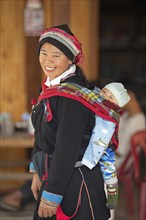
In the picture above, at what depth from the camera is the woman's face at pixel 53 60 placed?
188 cm

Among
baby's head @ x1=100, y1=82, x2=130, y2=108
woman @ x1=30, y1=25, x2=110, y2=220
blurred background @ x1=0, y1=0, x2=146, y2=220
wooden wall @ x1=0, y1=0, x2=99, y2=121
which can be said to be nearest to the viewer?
woman @ x1=30, y1=25, x2=110, y2=220

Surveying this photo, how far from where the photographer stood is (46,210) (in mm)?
1865

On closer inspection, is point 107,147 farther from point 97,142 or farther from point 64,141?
point 64,141

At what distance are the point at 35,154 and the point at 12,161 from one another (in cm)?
211

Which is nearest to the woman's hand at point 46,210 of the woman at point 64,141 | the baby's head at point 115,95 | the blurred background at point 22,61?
the woman at point 64,141

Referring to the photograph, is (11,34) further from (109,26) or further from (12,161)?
(109,26)

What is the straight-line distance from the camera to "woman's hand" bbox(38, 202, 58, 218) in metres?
1.85

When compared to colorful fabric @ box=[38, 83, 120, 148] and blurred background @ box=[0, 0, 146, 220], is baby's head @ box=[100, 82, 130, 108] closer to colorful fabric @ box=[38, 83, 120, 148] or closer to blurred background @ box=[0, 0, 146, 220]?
colorful fabric @ box=[38, 83, 120, 148]

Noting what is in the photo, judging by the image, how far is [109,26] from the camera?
6359 millimetres

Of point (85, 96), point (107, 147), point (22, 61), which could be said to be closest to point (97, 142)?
point (107, 147)

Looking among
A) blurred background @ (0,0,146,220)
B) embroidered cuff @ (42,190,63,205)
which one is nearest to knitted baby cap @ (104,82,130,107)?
embroidered cuff @ (42,190,63,205)

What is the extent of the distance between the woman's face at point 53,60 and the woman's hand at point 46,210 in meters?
0.61

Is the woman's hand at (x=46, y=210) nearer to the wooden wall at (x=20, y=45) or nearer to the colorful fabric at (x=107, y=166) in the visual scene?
the colorful fabric at (x=107, y=166)

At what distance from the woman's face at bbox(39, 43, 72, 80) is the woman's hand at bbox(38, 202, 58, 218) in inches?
24.1
